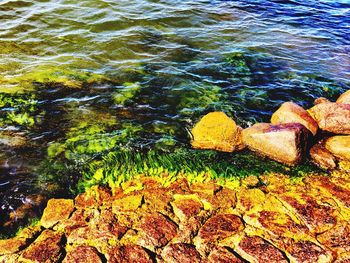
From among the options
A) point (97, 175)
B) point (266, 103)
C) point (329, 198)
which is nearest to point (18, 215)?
point (97, 175)

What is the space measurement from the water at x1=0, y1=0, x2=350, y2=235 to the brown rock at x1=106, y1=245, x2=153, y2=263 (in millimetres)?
1495

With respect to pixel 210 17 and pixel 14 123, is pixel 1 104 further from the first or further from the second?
pixel 210 17

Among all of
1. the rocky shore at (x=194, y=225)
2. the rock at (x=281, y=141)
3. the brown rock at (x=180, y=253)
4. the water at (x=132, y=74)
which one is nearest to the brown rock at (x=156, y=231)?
the rocky shore at (x=194, y=225)

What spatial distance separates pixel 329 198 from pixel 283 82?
167 inches

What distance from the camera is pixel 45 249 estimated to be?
12.4ft

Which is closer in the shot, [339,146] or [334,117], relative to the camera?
[339,146]

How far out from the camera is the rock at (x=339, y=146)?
18.0ft

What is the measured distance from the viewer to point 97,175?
518 cm

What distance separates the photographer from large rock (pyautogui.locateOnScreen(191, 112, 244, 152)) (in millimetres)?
5762

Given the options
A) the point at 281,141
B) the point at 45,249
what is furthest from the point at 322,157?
the point at 45,249

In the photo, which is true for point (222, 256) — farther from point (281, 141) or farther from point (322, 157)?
point (322, 157)

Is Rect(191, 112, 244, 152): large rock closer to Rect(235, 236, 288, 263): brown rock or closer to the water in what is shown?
the water

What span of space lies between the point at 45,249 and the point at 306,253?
3102 mm

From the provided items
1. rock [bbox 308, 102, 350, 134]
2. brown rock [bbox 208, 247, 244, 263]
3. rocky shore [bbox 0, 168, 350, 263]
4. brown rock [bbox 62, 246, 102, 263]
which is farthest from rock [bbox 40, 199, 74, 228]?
rock [bbox 308, 102, 350, 134]
